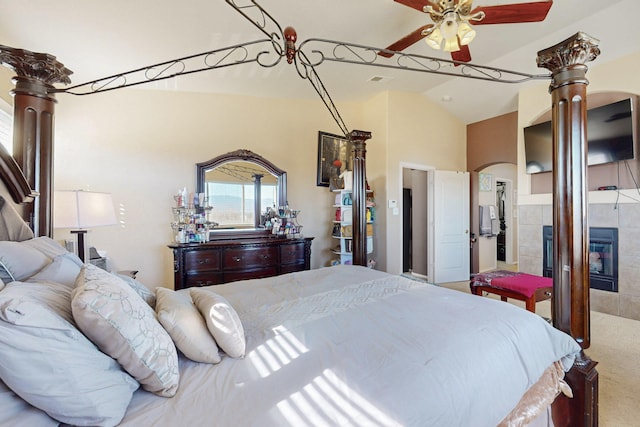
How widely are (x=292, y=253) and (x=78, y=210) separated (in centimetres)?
221

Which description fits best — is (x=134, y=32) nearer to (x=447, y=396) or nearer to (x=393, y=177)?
(x=447, y=396)

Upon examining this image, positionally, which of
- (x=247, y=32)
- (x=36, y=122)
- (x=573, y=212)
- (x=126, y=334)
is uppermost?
(x=247, y=32)

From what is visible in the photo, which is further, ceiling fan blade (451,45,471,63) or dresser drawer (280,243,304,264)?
dresser drawer (280,243,304,264)

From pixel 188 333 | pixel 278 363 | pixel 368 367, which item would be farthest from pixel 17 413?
pixel 368 367

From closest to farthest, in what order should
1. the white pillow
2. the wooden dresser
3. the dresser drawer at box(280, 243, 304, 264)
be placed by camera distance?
1. the white pillow
2. the wooden dresser
3. the dresser drawer at box(280, 243, 304, 264)

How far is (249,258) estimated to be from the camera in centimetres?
343

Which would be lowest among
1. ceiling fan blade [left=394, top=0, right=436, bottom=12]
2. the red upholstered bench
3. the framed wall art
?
the red upholstered bench

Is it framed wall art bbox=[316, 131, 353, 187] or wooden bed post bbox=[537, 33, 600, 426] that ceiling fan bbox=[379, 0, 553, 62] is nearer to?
wooden bed post bbox=[537, 33, 600, 426]

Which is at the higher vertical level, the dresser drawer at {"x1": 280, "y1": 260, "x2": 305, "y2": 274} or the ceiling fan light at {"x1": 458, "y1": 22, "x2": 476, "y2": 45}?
the ceiling fan light at {"x1": 458, "y1": 22, "x2": 476, "y2": 45}

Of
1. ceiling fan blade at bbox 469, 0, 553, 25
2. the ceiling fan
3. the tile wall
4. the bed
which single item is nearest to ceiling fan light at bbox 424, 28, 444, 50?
the ceiling fan

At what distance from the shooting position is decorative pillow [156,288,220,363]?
1.00 meters

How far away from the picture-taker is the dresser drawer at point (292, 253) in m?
3.63

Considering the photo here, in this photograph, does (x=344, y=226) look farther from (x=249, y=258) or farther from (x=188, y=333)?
(x=188, y=333)

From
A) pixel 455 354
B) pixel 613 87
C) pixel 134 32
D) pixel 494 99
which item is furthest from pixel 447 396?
pixel 494 99
